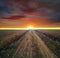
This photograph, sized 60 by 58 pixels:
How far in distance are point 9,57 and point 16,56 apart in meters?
0.73

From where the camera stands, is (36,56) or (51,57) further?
(36,56)

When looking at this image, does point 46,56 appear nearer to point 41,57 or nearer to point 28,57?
point 41,57

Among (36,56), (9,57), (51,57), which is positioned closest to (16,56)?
(9,57)

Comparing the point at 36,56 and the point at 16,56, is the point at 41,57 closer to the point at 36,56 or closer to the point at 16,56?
the point at 36,56

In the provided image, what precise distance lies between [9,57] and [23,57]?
1450 millimetres

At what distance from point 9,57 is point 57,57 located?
15.9 ft

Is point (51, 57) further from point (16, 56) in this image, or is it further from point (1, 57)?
point (1, 57)

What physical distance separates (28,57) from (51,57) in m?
2.28

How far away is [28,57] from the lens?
1639cm

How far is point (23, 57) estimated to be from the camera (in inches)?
651

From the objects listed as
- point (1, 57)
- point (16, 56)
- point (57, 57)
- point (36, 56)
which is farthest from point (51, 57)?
point (1, 57)

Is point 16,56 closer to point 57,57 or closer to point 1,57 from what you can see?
point 1,57

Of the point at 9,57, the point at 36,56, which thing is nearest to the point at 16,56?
the point at 9,57

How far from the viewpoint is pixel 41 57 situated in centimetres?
1644
